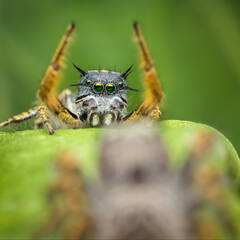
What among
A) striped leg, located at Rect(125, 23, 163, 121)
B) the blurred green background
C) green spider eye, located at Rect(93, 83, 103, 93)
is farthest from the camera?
the blurred green background

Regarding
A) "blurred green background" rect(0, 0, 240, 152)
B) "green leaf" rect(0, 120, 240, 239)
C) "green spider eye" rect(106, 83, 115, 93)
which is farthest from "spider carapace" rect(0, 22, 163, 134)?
"blurred green background" rect(0, 0, 240, 152)

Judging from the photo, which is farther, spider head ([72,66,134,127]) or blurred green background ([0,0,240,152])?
blurred green background ([0,0,240,152])

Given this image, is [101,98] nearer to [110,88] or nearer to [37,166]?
[110,88]

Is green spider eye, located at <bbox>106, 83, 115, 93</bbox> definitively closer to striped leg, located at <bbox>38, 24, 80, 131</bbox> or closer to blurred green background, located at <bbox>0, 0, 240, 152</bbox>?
striped leg, located at <bbox>38, 24, 80, 131</bbox>

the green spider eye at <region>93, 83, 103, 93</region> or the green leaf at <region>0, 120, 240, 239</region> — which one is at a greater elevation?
the green leaf at <region>0, 120, 240, 239</region>

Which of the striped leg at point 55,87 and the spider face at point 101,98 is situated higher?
the striped leg at point 55,87

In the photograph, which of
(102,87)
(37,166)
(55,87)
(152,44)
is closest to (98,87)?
(102,87)

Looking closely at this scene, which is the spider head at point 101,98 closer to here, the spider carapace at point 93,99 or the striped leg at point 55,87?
the spider carapace at point 93,99

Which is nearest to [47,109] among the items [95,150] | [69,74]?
[95,150]

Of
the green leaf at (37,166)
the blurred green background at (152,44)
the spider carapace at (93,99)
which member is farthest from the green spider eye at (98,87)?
the blurred green background at (152,44)
